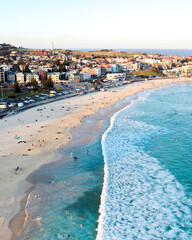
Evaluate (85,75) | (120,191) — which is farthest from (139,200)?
(85,75)

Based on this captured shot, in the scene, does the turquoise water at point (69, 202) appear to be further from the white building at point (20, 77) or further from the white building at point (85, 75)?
the white building at point (85, 75)

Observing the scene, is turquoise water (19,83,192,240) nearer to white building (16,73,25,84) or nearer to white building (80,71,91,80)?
white building (16,73,25,84)

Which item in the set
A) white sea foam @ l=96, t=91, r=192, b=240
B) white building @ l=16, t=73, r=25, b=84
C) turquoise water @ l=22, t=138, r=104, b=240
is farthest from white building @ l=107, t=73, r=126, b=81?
turquoise water @ l=22, t=138, r=104, b=240

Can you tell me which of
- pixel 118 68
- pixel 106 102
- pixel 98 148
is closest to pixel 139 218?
pixel 98 148

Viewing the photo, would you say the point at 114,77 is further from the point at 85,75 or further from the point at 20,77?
the point at 20,77

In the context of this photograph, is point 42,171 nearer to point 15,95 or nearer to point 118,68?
point 15,95

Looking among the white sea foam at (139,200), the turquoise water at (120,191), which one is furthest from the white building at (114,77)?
the white sea foam at (139,200)
